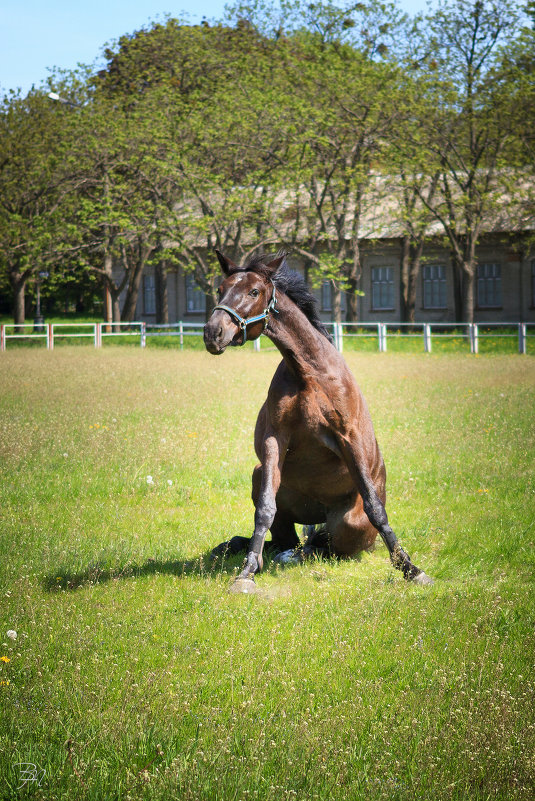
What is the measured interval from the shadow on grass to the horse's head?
5.54ft

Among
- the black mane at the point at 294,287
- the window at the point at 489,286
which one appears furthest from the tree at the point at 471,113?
the black mane at the point at 294,287

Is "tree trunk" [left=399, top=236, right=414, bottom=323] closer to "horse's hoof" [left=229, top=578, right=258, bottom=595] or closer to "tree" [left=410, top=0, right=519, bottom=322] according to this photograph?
"tree" [left=410, top=0, right=519, bottom=322]

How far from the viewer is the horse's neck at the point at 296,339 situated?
560 cm

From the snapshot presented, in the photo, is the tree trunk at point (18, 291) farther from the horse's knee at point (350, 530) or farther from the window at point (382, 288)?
the horse's knee at point (350, 530)

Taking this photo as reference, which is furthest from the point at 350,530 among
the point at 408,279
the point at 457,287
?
the point at 408,279

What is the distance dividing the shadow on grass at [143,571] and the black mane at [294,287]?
6.19 ft

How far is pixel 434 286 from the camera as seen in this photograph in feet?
159

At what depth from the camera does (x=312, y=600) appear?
541 centimetres

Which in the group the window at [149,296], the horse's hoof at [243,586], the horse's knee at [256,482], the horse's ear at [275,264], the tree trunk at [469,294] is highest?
the window at [149,296]

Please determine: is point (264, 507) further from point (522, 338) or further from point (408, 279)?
point (408, 279)

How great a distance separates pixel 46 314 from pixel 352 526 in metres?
69.3

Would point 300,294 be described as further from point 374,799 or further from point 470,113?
point 470,113

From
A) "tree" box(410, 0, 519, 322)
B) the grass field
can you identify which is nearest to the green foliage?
"tree" box(410, 0, 519, 322)

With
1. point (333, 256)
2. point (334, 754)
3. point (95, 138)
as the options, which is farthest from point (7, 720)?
point (95, 138)
